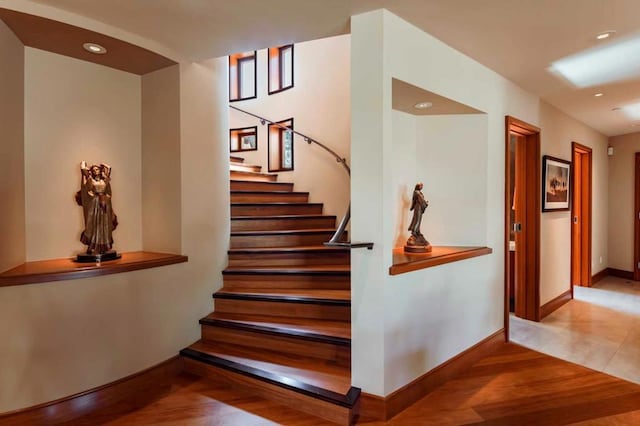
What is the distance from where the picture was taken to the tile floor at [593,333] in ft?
10.1

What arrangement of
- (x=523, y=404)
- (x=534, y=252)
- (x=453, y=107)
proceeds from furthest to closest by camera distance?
(x=534, y=252) → (x=453, y=107) → (x=523, y=404)

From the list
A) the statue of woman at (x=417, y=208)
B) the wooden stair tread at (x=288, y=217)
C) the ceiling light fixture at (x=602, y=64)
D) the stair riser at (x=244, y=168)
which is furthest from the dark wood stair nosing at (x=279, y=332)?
the ceiling light fixture at (x=602, y=64)

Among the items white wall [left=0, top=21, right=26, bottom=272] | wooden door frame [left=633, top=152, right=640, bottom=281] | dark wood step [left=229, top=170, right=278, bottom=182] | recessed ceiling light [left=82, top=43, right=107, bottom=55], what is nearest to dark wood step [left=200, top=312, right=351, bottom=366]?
white wall [left=0, top=21, right=26, bottom=272]

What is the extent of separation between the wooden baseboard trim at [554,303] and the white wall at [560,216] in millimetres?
47

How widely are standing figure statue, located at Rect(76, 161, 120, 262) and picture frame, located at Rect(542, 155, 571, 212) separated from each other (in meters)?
4.15

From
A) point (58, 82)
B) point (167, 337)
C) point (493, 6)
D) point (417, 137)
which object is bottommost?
point (167, 337)

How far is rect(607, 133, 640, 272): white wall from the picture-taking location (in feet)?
20.0

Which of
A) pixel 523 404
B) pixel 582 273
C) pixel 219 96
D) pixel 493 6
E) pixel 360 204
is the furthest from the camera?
pixel 582 273

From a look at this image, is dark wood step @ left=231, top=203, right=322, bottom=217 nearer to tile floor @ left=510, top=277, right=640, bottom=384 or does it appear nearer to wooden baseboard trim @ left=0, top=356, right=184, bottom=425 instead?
wooden baseboard trim @ left=0, top=356, right=184, bottom=425

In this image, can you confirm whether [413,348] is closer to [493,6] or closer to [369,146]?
[369,146]

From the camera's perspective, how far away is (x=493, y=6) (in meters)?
2.11

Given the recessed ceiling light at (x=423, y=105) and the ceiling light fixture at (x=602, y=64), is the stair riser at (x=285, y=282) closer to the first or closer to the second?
the recessed ceiling light at (x=423, y=105)

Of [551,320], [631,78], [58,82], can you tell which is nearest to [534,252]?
[551,320]

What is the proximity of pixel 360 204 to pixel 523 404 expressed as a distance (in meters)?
1.66
